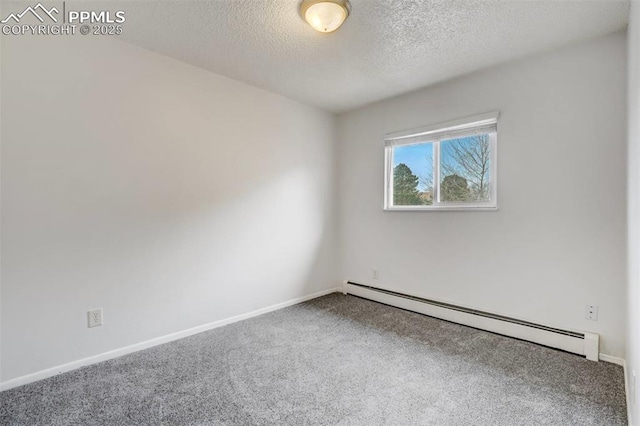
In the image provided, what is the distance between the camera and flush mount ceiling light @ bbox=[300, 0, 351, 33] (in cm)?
173

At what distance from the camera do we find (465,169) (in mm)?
2938

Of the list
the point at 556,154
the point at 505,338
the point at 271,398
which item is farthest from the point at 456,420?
the point at 556,154

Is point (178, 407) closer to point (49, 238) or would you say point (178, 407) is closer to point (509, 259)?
point (49, 238)

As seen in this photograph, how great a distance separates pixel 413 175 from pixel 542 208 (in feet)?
4.20

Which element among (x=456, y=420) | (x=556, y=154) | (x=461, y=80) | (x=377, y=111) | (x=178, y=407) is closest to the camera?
(x=456, y=420)

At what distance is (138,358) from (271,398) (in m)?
1.15

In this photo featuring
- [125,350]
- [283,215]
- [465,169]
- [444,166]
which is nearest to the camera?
[125,350]

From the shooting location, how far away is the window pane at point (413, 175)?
323 cm

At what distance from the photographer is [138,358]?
2.19 metres

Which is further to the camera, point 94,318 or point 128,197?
point 128,197

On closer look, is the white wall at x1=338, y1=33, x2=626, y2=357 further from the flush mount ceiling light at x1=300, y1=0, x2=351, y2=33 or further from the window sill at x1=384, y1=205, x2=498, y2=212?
the flush mount ceiling light at x1=300, y1=0, x2=351, y2=33

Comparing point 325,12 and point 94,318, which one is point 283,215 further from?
point 325,12

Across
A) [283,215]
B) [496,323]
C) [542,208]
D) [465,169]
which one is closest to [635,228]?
[542,208]

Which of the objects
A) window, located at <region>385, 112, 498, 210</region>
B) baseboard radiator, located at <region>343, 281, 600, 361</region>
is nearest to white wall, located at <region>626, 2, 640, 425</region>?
baseboard radiator, located at <region>343, 281, 600, 361</region>
